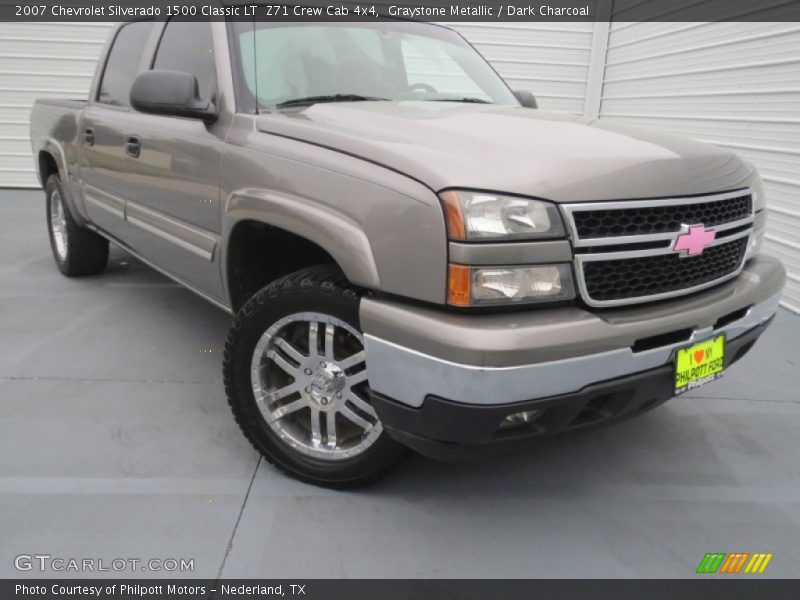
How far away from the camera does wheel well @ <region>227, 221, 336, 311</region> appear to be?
2.47 m

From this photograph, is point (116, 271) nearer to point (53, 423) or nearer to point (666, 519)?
point (53, 423)

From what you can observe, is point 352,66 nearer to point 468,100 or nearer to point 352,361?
point 468,100

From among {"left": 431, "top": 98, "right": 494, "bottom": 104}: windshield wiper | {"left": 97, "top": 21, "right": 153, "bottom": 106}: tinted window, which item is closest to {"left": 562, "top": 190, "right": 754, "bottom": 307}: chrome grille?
{"left": 431, "top": 98, "right": 494, "bottom": 104}: windshield wiper

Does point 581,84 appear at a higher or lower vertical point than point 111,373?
higher

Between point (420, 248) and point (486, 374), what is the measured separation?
1.30 feet

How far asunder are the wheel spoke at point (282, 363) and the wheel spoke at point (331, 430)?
0.65ft

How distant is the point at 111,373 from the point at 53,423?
580 millimetres

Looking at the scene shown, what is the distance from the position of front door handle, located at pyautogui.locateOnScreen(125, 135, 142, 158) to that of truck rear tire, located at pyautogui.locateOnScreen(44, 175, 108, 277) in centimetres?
162

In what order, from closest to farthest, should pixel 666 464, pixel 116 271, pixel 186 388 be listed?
1. pixel 666 464
2. pixel 186 388
3. pixel 116 271

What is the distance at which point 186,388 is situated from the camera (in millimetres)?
3156

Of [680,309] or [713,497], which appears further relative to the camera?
[713,497]

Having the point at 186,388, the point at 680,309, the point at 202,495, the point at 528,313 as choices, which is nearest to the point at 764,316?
the point at 680,309

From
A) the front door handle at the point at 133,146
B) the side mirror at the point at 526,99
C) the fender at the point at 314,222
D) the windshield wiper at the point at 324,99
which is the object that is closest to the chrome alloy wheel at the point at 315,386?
the fender at the point at 314,222

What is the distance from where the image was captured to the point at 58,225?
5105 mm
